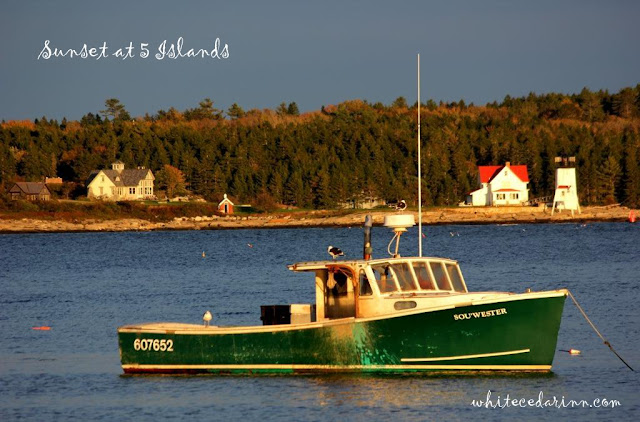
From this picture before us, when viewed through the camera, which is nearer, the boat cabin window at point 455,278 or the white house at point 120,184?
the boat cabin window at point 455,278

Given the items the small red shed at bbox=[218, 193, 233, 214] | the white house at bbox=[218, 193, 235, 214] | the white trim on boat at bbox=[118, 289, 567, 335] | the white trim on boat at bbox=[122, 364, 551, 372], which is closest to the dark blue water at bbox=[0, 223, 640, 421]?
the white trim on boat at bbox=[122, 364, 551, 372]

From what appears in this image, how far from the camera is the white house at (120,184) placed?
511ft

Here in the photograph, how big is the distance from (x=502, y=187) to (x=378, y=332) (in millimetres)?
123167

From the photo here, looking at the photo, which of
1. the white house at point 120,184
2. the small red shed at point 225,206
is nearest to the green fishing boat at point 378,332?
the small red shed at point 225,206

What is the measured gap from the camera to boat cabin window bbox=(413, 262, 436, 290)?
26453 mm

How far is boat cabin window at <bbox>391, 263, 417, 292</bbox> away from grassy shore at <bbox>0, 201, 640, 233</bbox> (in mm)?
105424

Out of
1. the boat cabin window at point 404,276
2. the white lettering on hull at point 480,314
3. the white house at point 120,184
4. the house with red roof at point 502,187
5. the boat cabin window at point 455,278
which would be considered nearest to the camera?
the white lettering on hull at point 480,314

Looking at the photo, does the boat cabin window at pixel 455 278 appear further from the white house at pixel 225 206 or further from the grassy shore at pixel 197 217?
the white house at pixel 225 206

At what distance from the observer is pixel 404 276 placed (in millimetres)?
26484

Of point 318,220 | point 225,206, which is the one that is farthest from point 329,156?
point 318,220

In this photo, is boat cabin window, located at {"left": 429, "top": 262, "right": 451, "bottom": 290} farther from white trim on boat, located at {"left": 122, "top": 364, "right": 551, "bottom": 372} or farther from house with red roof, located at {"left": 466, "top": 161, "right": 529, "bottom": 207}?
house with red roof, located at {"left": 466, "top": 161, "right": 529, "bottom": 207}

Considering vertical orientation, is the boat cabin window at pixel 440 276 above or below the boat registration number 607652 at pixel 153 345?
above

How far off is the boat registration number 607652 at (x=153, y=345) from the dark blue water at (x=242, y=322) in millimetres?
763

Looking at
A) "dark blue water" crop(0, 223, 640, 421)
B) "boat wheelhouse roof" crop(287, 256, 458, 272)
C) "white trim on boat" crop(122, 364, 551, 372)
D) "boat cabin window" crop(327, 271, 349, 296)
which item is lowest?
"dark blue water" crop(0, 223, 640, 421)
